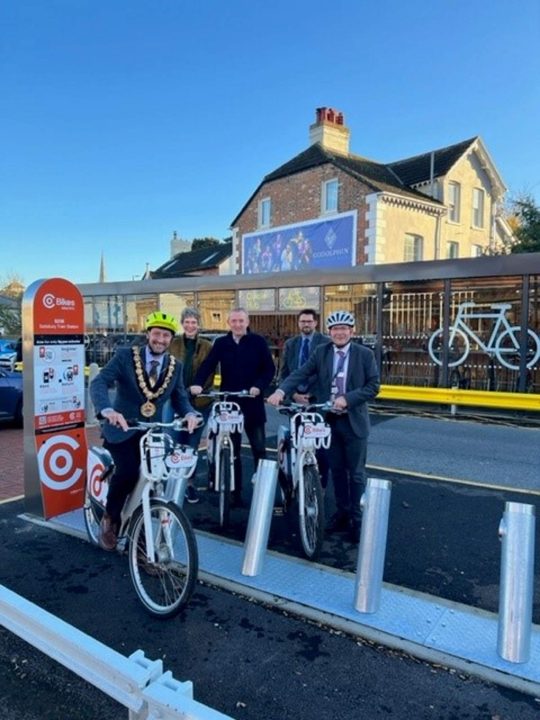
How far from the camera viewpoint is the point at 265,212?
2489 centimetres

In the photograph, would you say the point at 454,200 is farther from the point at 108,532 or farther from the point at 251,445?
the point at 108,532

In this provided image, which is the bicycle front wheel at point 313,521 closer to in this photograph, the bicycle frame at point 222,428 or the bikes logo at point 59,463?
the bicycle frame at point 222,428

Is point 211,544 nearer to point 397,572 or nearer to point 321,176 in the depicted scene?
point 397,572

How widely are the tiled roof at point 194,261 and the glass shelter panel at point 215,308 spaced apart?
19.4 meters

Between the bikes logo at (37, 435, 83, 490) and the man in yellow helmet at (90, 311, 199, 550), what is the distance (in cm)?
117

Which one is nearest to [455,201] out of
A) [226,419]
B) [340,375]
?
[340,375]

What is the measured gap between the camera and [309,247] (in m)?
22.4

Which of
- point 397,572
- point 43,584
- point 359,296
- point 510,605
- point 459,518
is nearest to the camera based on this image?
point 510,605

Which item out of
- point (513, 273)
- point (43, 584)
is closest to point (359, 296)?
point (513, 273)

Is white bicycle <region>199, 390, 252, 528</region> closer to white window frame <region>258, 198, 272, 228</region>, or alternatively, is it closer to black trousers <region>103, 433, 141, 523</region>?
black trousers <region>103, 433, 141, 523</region>

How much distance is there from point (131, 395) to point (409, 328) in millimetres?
9095

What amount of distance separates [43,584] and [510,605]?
2884mm

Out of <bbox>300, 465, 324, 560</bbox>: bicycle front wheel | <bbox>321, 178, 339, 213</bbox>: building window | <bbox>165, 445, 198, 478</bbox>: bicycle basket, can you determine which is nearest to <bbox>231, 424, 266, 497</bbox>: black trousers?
<bbox>300, 465, 324, 560</bbox>: bicycle front wheel

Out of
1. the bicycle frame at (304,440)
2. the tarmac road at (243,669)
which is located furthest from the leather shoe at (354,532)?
the tarmac road at (243,669)
